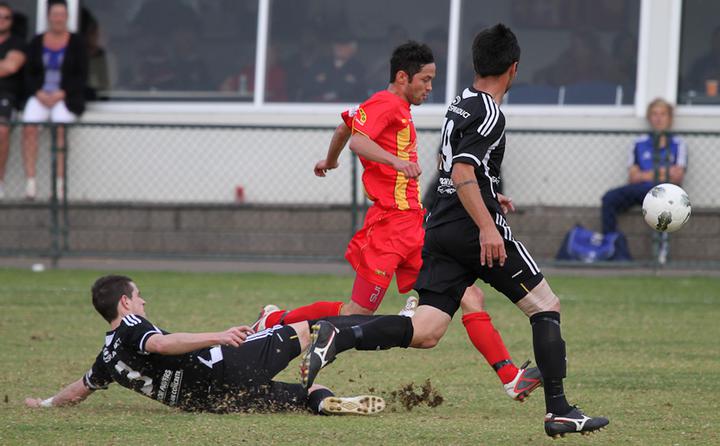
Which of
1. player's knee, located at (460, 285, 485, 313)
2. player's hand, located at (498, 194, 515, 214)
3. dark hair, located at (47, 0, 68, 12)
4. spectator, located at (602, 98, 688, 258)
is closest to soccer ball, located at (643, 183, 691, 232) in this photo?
player's hand, located at (498, 194, 515, 214)

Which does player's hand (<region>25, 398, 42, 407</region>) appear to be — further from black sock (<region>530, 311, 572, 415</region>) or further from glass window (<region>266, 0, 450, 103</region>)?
glass window (<region>266, 0, 450, 103</region>)

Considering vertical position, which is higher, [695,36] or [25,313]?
[695,36]

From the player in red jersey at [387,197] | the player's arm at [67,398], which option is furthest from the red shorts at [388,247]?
the player's arm at [67,398]

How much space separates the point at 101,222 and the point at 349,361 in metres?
6.86

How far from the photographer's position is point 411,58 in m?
7.30

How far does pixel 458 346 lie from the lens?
30.2ft

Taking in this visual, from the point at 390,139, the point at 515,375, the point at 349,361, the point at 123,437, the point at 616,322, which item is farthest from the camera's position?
the point at 616,322

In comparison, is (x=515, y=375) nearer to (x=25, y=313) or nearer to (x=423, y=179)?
(x=25, y=313)

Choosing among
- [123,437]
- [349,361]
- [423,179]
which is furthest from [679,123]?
[123,437]

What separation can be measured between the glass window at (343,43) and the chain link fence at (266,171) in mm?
852

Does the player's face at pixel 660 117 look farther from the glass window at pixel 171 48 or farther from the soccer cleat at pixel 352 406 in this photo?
the soccer cleat at pixel 352 406

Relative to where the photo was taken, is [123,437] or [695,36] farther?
[695,36]

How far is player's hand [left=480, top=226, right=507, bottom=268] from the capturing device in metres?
5.76

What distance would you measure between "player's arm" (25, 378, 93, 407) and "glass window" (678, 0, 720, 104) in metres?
9.91
